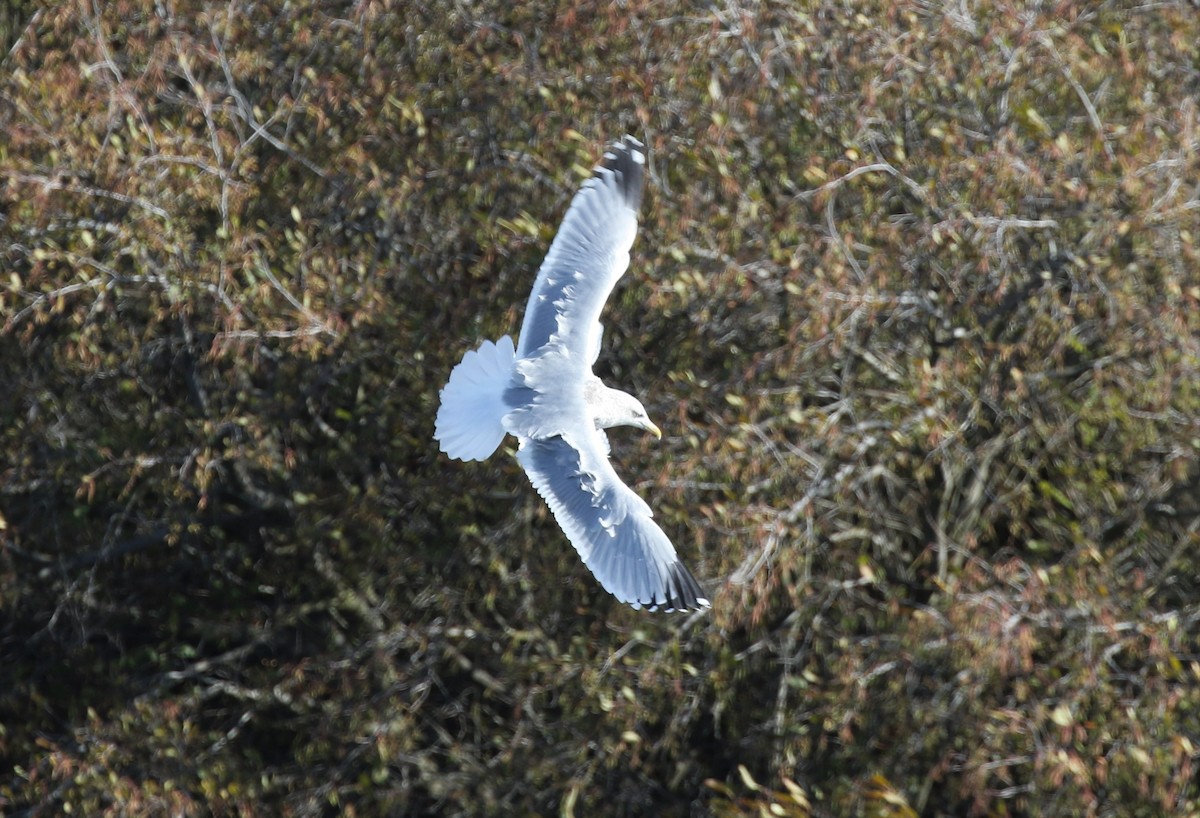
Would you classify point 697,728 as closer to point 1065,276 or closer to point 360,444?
point 360,444

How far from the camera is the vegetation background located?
6109mm

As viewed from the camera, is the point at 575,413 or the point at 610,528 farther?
the point at 610,528

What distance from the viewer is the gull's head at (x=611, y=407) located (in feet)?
15.9

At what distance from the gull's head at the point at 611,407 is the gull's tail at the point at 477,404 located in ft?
0.80

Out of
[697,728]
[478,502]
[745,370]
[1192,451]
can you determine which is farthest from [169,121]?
[1192,451]

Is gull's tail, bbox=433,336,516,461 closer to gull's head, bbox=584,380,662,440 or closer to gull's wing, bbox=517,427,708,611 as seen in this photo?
gull's wing, bbox=517,427,708,611

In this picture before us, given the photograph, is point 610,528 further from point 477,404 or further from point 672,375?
point 672,375

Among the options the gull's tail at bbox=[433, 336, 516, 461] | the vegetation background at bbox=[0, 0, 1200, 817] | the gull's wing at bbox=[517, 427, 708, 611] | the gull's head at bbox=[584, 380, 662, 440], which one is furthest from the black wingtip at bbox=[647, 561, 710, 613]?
the vegetation background at bbox=[0, 0, 1200, 817]

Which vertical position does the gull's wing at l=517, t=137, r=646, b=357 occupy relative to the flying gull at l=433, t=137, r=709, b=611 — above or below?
above

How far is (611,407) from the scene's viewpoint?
Result: 16.1ft

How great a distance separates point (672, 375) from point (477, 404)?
136cm

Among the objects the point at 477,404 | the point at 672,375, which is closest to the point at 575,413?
the point at 477,404

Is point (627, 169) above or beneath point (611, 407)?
above

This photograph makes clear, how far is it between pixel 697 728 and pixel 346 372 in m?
2.22
